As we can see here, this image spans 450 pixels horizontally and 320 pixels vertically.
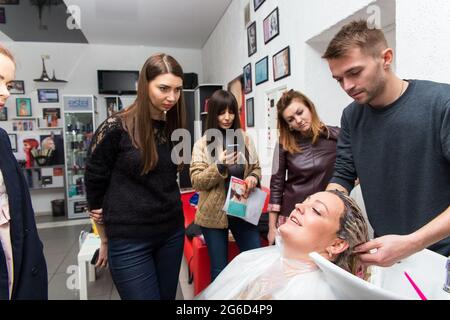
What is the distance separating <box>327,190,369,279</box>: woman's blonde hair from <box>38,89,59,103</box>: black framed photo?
5685 mm

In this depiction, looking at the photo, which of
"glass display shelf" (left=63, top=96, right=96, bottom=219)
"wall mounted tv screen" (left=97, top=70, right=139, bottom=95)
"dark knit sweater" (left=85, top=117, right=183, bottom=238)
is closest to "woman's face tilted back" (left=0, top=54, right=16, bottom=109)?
"dark knit sweater" (left=85, top=117, right=183, bottom=238)

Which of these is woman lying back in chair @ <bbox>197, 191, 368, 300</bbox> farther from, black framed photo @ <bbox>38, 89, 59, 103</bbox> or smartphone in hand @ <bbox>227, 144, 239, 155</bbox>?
black framed photo @ <bbox>38, 89, 59, 103</bbox>

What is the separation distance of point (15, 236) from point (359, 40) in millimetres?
1242

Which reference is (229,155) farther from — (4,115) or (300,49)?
(4,115)

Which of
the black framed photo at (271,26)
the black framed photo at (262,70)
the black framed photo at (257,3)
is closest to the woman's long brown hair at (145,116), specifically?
the black framed photo at (271,26)

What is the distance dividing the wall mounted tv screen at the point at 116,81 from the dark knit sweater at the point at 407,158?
5105 millimetres

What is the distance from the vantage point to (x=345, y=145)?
4.20 ft

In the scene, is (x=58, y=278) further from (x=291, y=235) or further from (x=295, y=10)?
(x=295, y=10)

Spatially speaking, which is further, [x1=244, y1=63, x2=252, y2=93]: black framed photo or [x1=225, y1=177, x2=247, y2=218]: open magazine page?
[x1=244, y1=63, x2=252, y2=93]: black framed photo

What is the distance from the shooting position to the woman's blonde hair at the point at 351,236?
947 millimetres

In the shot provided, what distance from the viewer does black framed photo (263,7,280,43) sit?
2.71m

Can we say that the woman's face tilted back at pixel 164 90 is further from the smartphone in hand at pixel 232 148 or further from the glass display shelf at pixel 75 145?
the glass display shelf at pixel 75 145

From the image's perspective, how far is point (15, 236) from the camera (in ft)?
3.19
